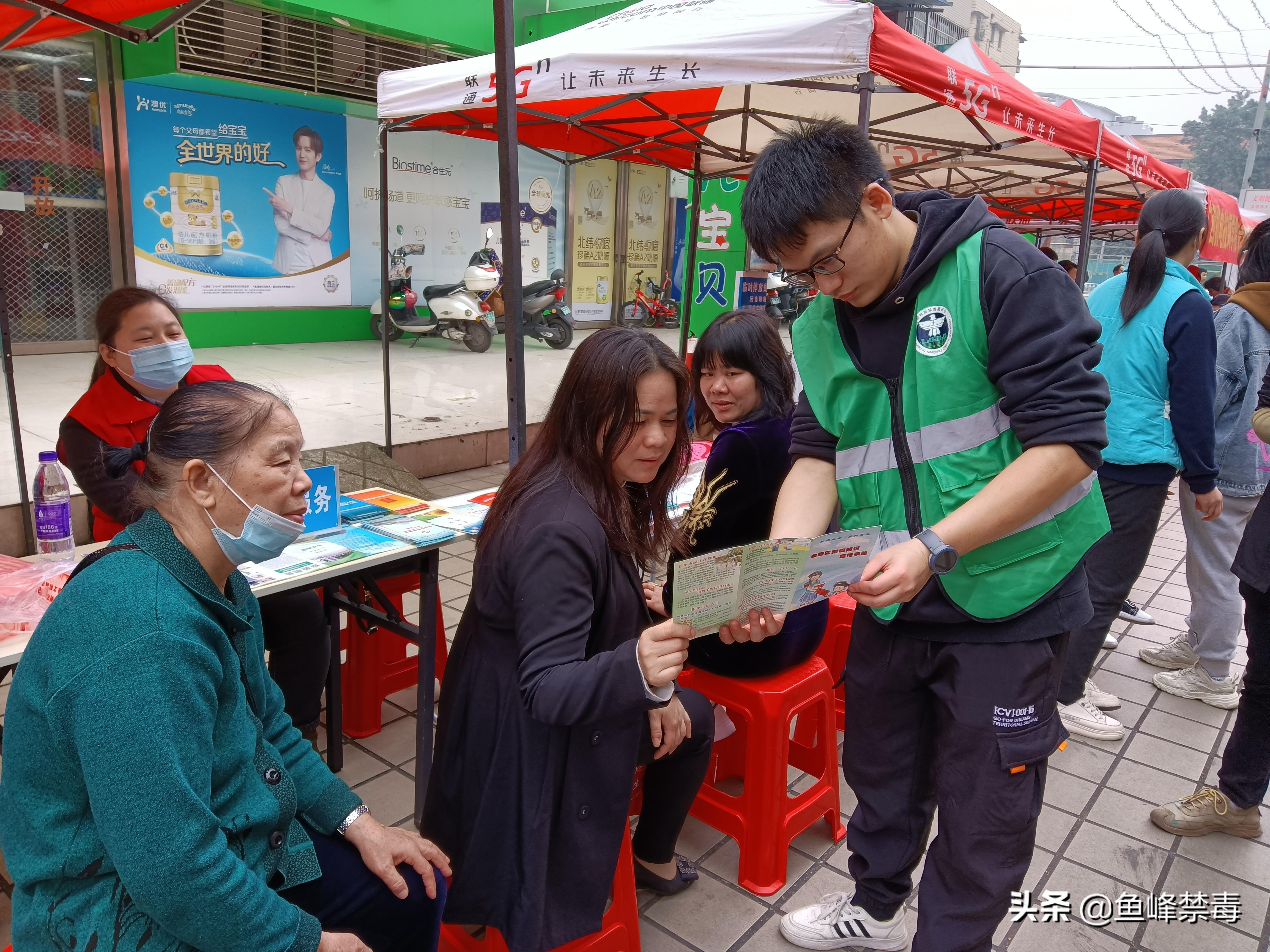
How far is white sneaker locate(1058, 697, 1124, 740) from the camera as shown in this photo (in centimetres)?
313

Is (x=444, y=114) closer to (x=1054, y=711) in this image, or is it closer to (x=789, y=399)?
(x=789, y=399)

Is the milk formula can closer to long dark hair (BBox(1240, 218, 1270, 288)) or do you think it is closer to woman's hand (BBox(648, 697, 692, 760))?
woman's hand (BBox(648, 697, 692, 760))

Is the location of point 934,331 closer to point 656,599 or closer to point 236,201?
point 656,599

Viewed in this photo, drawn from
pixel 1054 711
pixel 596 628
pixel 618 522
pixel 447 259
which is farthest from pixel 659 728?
pixel 447 259

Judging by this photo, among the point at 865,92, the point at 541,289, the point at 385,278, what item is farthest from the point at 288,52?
the point at 865,92

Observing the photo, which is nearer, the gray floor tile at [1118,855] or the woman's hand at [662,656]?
the woman's hand at [662,656]

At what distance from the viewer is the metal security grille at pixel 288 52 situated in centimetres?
736

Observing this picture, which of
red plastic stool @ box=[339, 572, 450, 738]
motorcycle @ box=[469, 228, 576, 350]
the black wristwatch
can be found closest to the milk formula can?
motorcycle @ box=[469, 228, 576, 350]

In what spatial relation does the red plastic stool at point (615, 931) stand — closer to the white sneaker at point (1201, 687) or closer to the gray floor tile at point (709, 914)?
→ the gray floor tile at point (709, 914)

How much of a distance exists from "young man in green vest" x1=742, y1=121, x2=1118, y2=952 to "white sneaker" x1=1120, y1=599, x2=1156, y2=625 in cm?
317

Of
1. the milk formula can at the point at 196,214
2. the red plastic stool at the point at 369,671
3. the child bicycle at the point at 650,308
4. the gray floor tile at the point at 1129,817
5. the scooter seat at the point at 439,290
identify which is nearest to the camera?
the gray floor tile at the point at 1129,817

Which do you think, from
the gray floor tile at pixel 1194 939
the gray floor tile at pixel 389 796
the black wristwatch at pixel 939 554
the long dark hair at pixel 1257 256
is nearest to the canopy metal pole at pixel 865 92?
the long dark hair at pixel 1257 256

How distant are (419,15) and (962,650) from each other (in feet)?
28.7

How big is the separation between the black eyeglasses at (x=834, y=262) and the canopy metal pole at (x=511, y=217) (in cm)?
78
